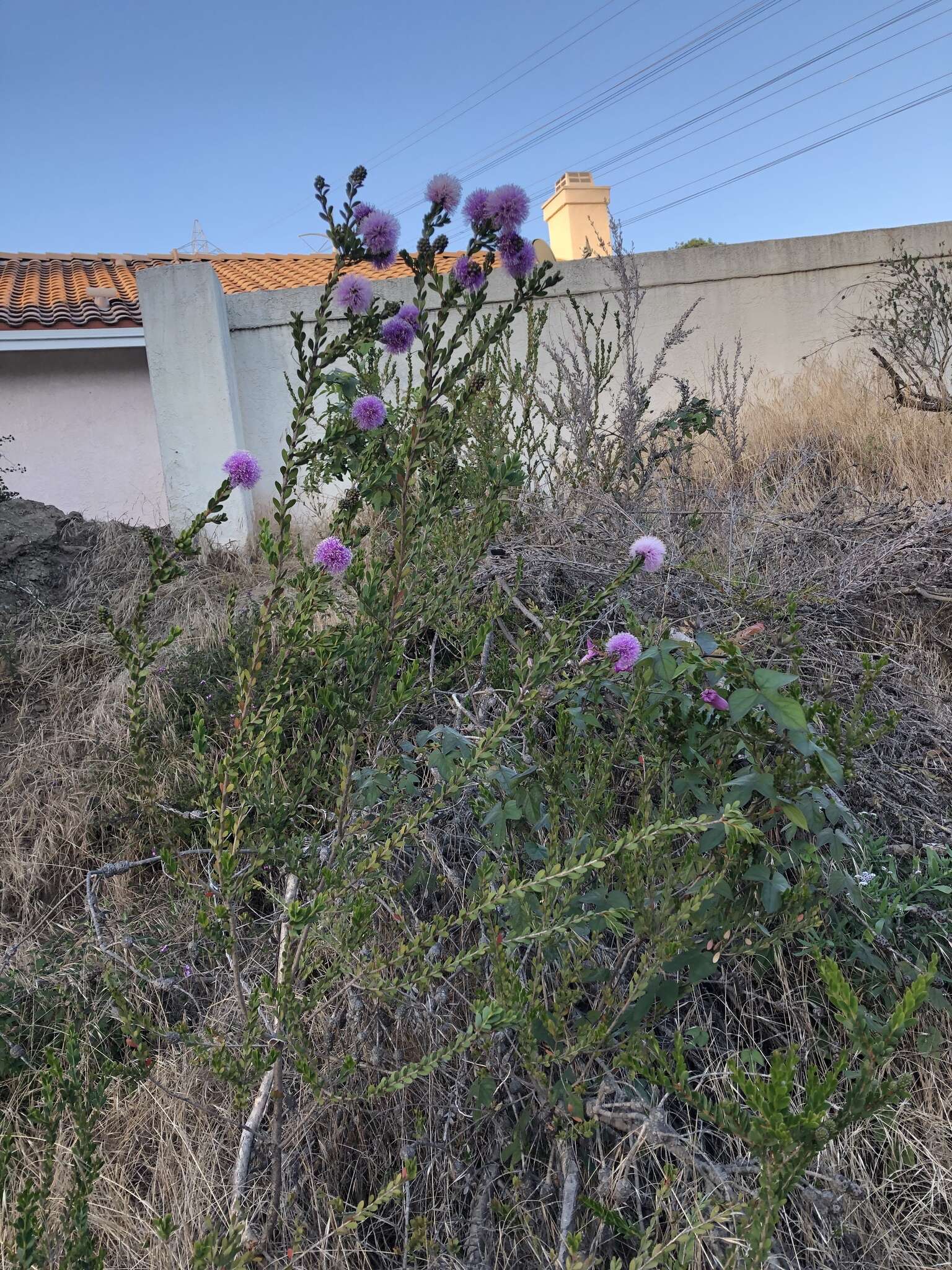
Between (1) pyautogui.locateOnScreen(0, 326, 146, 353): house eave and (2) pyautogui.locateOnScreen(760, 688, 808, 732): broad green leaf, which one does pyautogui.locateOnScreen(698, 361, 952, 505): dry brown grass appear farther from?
(1) pyautogui.locateOnScreen(0, 326, 146, 353): house eave

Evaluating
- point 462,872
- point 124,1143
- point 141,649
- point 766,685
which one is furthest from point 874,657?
point 124,1143

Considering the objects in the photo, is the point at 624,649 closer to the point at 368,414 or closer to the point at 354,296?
the point at 368,414

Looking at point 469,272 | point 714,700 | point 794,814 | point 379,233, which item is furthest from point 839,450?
point 379,233

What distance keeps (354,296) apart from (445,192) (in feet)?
0.90

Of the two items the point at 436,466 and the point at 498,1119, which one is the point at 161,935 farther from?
the point at 436,466

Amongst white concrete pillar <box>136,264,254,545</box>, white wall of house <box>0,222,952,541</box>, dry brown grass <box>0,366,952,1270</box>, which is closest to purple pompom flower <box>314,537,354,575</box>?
dry brown grass <box>0,366,952,1270</box>

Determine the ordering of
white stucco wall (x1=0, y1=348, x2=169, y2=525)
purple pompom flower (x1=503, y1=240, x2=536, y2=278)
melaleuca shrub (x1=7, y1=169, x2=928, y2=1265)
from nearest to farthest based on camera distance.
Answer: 1. melaleuca shrub (x1=7, y1=169, x2=928, y2=1265)
2. purple pompom flower (x1=503, y1=240, x2=536, y2=278)
3. white stucco wall (x1=0, y1=348, x2=169, y2=525)

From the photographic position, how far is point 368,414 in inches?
61.1

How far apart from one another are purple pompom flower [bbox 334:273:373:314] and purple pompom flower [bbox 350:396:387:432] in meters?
0.16

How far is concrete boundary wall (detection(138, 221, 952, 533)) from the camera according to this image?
257 inches

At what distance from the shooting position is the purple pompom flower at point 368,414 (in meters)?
1.54

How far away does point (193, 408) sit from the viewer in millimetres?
6531

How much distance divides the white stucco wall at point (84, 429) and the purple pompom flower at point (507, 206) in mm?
7262

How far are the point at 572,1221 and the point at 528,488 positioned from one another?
9.66 feet
